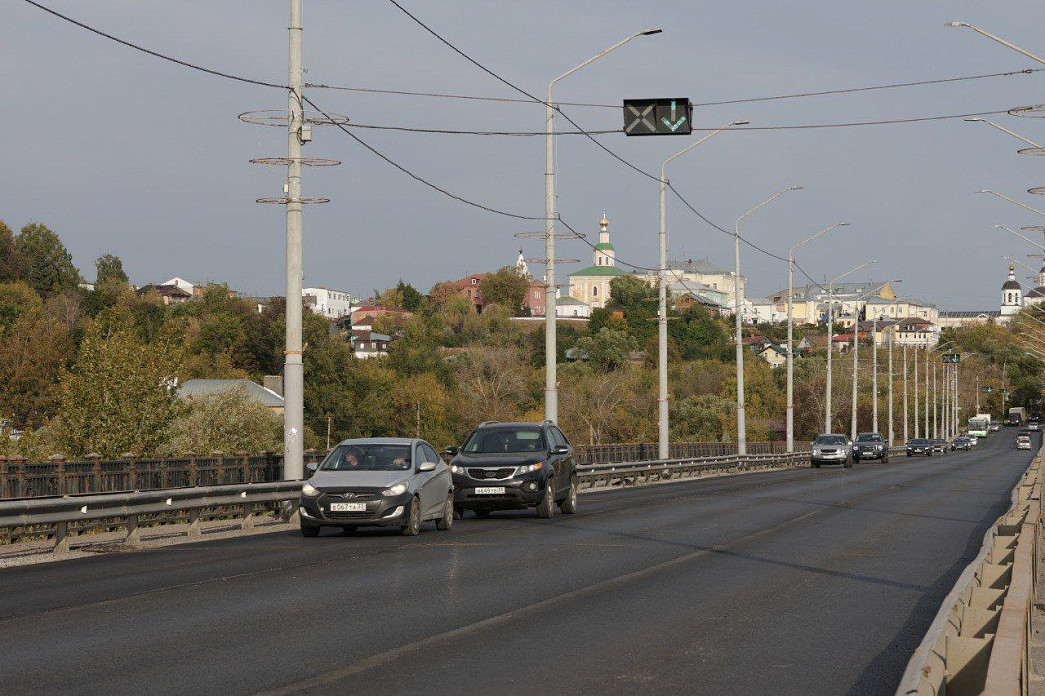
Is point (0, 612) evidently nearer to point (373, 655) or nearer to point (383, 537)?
point (373, 655)

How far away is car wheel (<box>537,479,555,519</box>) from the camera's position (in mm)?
25016

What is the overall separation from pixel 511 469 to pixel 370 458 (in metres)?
3.95

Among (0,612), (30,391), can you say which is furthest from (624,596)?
(30,391)

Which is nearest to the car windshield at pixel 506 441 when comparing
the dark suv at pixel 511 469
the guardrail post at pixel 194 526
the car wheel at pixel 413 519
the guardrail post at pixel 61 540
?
the dark suv at pixel 511 469

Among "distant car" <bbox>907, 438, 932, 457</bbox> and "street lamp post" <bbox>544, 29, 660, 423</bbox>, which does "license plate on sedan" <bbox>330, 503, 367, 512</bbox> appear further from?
"distant car" <bbox>907, 438, 932, 457</bbox>

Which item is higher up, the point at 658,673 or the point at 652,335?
the point at 652,335

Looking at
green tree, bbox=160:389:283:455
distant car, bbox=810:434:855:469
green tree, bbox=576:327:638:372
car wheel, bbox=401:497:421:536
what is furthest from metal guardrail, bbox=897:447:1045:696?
green tree, bbox=576:327:638:372

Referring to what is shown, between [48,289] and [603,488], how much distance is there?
10722 cm

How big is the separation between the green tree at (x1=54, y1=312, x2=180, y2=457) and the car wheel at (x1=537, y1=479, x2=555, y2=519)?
78.8 feet

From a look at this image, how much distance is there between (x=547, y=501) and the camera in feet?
82.4

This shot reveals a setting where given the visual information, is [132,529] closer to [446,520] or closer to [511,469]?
[446,520]

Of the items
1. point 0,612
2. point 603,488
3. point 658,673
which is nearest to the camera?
point 658,673

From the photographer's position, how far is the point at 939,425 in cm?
19688

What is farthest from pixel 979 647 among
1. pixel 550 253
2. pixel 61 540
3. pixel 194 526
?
pixel 550 253
